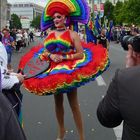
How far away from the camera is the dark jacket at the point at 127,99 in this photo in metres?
2.58

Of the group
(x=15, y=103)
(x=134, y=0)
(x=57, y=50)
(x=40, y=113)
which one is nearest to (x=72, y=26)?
(x=57, y=50)

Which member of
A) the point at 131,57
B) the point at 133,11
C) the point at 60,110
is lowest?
the point at 60,110

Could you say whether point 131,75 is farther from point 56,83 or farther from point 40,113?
point 40,113

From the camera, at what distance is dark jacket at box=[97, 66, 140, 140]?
258 centimetres

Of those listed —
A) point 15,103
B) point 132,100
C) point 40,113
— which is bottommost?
point 40,113

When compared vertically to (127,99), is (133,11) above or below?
above

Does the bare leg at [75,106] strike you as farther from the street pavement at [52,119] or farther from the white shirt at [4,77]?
the white shirt at [4,77]

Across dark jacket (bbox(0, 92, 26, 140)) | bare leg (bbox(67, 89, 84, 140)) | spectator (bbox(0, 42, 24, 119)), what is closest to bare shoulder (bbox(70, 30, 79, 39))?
bare leg (bbox(67, 89, 84, 140))

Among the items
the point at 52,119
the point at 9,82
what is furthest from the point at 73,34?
the point at 52,119

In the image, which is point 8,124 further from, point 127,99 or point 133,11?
point 133,11

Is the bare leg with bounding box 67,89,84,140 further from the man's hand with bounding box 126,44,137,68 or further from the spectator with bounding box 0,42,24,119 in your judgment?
the man's hand with bounding box 126,44,137,68

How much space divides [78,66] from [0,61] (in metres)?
1.62

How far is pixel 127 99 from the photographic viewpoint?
258 cm

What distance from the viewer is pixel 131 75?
103 inches
